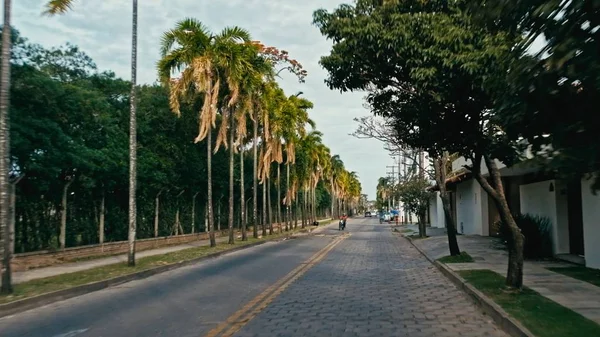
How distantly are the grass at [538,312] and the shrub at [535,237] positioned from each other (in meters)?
6.90

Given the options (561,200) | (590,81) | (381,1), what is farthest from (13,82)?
(561,200)

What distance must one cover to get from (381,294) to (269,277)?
4.01m

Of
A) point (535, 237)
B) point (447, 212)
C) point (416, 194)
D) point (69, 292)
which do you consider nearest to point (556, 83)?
point (69, 292)

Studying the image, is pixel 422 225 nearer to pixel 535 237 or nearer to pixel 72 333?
pixel 535 237

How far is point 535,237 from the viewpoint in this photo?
1920 cm

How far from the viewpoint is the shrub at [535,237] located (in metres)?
19.2

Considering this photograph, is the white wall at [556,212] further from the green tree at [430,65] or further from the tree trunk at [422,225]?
the tree trunk at [422,225]

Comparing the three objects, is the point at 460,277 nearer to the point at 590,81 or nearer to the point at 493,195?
the point at 493,195

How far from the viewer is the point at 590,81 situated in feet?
13.5

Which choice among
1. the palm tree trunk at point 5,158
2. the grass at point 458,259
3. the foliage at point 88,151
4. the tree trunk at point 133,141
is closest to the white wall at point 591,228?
the grass at point 458,259

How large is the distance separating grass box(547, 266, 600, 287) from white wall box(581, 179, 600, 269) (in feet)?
1.07

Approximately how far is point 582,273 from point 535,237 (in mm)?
4413

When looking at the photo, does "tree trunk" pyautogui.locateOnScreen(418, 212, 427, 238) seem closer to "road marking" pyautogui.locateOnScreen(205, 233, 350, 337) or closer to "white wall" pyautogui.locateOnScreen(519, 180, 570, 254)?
"white wall" pyautogui.locateOnScreen(519, 180, 570, 254)

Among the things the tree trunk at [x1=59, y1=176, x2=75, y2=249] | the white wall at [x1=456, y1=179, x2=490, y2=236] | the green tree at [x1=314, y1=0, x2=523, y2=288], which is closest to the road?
the green tree at [x1=314, y1=0, x2=523, y2=288]
